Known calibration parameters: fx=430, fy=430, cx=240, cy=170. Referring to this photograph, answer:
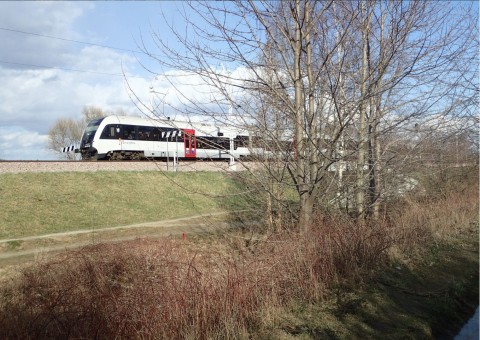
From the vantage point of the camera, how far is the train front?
92.9 feet

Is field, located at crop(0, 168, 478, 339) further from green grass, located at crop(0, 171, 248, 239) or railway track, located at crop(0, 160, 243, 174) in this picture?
railway track, located at crop(0, 160, 243, 174)

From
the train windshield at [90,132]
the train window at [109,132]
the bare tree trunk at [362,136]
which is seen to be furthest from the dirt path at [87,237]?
the train windshield at [90,132]

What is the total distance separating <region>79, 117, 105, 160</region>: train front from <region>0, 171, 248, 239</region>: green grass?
5.59 meters

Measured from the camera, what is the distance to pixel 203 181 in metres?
26.8

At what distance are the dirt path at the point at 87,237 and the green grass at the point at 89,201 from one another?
1.18 m

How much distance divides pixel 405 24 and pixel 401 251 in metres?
4.26

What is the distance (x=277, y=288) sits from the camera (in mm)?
5719

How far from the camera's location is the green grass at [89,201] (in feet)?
55.4

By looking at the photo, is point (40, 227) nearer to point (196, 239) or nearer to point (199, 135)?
point (196, 239)

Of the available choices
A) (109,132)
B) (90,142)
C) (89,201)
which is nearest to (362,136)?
(89,201)

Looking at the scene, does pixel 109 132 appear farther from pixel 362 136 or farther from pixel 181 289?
pixel 181 289

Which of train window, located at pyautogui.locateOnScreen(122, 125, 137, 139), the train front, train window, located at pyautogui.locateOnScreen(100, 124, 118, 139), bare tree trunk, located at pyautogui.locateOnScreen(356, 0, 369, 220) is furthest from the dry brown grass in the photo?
train window, located at pyautogui.locateOnScreen(122, 125, 137, 139)

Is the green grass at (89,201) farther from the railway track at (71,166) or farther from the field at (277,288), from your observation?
the field at (277,288)

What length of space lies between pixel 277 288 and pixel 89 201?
52.0 ft
